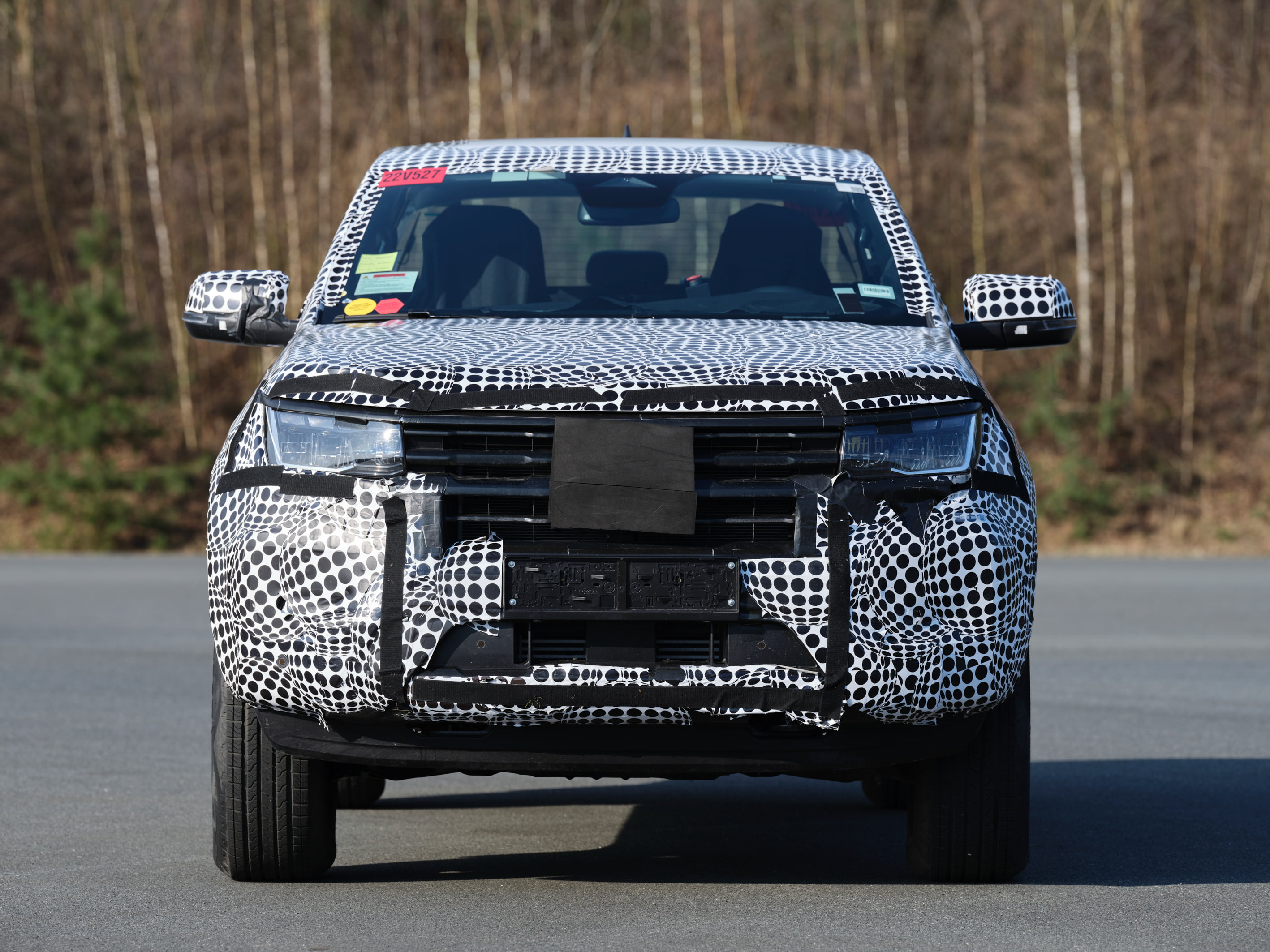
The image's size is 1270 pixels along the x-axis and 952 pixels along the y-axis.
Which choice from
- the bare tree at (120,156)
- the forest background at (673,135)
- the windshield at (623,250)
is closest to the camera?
the windshield at (623,250)

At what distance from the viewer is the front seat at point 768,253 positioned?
553cm

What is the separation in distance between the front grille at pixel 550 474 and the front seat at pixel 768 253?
1.32m

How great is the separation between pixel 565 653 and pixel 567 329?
112 cm

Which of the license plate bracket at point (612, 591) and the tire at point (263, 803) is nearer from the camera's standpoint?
the license plate bracket at point (612, 591)

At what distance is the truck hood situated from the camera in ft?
14.1

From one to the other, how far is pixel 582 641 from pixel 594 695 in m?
0.13

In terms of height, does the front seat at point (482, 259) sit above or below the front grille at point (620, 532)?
above

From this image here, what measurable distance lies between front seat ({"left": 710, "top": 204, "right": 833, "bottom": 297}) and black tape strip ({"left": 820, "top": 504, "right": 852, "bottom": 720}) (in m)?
1.48

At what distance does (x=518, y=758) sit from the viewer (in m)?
4.29

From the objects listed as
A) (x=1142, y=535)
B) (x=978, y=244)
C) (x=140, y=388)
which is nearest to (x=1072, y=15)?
(x=978, y=244)

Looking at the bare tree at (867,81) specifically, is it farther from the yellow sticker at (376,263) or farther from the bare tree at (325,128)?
the yellow sticker at (376,263)

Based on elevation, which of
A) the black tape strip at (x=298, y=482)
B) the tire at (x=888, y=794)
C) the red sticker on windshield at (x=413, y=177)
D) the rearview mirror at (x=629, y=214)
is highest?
the red sticker on windshield at (x=413, y=177)

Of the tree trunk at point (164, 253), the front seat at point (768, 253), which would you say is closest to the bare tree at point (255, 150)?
the tree trunk at point (164, 253)

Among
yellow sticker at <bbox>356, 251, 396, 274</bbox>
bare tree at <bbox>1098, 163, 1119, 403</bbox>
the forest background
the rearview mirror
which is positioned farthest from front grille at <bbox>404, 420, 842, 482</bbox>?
bare tree at <bbox>1098, 163, 1119, 403</bbox>
